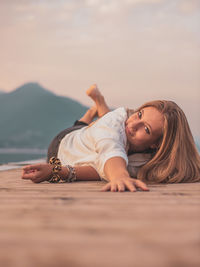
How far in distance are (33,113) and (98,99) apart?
80.8 metres

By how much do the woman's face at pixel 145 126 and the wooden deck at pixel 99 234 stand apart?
3.67 feet

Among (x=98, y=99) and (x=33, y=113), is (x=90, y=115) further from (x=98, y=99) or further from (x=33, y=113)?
(x=33, y=113)

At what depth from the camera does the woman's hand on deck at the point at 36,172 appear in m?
1.82

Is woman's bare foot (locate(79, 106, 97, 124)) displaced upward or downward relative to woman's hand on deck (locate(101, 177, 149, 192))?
upward

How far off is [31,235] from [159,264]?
277 millimetres

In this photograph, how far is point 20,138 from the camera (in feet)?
220

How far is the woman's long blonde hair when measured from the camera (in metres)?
2.11

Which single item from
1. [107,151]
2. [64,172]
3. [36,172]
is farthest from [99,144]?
[36,172]

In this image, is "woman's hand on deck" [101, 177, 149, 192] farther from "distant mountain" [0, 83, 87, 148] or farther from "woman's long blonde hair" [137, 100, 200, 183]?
"distant mountain" [0, 83, 87, 148]

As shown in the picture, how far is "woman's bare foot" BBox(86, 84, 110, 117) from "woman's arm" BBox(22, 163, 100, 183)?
72.3 inches

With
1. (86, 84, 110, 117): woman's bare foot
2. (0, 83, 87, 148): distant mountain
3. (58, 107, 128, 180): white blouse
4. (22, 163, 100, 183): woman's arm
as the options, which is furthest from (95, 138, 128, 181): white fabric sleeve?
(0, 83, 87, 148): distant mountain

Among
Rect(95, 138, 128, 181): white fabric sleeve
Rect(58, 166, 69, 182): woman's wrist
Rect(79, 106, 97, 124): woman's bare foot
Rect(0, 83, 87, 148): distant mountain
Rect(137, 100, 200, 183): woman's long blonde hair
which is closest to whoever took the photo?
Rect(95, 138, 128, 181): white fabric sleeve

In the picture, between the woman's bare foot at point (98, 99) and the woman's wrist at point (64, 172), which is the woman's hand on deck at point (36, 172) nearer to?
the woman's wrist at point (64, 172)

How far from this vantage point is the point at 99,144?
6.28 ft
